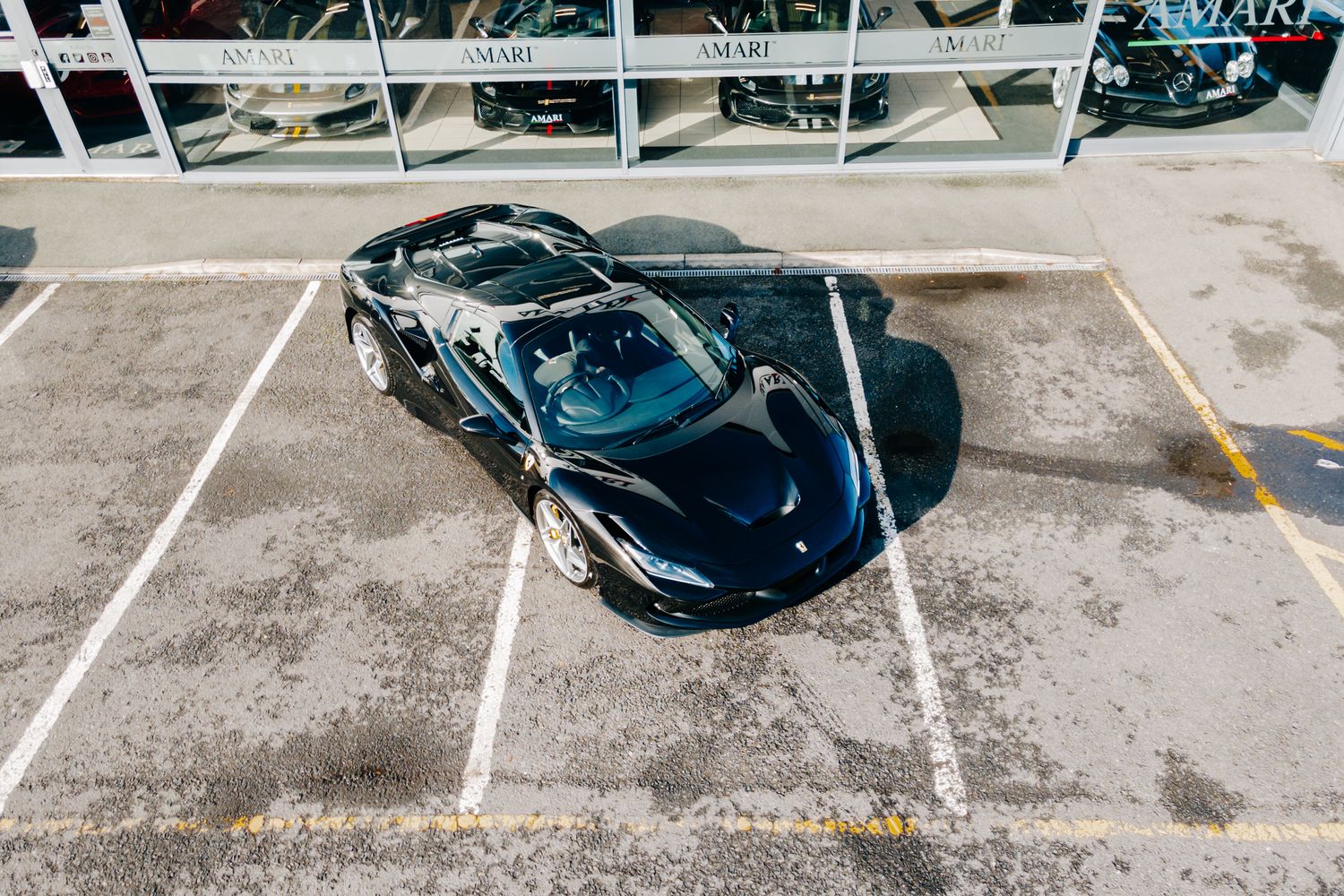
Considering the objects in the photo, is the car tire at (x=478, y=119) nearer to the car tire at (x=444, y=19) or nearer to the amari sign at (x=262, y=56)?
the car tire at (x=444, y=19)

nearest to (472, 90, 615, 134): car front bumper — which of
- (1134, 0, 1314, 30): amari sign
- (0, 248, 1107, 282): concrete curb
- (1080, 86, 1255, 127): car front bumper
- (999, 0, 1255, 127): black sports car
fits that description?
(0, 248, 1107, 282): concrete curb

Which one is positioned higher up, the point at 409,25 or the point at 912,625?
the point at 409,25

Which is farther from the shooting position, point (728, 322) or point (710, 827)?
point (728, 322)

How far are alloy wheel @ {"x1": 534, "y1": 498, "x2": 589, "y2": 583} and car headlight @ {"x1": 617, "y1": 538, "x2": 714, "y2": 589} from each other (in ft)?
1.37

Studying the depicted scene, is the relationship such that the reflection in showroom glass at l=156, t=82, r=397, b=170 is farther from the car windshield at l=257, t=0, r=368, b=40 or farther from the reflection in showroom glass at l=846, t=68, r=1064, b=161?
the reflection in showroom glass at l=846, t=68, r=1064, b=161

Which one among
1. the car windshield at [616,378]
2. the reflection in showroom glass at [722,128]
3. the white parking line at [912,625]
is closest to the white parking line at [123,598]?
the car windshield at [616,378]

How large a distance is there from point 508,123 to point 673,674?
7368 mm

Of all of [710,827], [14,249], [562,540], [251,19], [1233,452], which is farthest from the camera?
[251,19]

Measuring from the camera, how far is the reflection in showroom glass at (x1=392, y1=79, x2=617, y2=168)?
9.88m

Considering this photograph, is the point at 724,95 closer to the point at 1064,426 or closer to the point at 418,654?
the point at 1064,426

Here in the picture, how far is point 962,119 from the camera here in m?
10.3

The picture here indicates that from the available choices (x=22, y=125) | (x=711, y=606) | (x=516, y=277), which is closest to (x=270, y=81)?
(x=22, y=125)

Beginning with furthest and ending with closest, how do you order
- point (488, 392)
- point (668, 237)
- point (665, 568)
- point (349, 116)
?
1. point (349, 116)
2. point (668, 237)
3. point (488, 392)
4. point (665, 568)

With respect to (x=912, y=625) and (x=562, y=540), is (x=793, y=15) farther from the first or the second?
(x=912, y=625)
